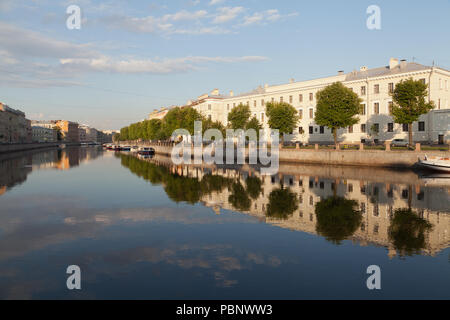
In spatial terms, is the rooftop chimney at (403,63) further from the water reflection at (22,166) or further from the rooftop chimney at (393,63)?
the water reflection at (22,166)

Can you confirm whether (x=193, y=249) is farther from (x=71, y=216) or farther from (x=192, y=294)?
(x=71, y=216)

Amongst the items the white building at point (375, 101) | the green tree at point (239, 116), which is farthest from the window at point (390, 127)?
the green tree at point (239, 116)

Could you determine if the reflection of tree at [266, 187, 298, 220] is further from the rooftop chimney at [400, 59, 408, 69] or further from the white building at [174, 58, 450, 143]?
the rooftop chimney at [400, 59, 408, 69]

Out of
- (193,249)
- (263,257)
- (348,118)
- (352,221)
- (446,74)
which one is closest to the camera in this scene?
(263,257)

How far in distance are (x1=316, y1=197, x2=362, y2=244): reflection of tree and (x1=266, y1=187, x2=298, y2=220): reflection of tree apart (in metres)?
1.72

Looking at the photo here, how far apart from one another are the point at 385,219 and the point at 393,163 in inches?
1202

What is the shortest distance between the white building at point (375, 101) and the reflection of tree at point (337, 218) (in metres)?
43.5

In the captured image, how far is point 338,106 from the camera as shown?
57.8 metres

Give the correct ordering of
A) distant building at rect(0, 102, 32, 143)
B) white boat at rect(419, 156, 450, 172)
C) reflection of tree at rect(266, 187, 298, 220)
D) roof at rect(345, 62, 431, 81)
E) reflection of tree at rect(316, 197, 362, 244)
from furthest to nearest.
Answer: distant building at rect(0, 102, 32, 143) → roof at rect(345, 62, 431, 81) → white boat at rect(419, 156, 450, 172) → reflection of tree at rect(266, 187, 298, 220) → reflection of tree at rect(316, 197, 362, 244)

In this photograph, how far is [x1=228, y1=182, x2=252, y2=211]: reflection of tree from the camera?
76.0 ft

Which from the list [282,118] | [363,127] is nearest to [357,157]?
[282,118]

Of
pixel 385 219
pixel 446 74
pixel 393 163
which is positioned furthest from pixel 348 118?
pixel 385 219

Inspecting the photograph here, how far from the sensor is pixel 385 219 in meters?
18.7

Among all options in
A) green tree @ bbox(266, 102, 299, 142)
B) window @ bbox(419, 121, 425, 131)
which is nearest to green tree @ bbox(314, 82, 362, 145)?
green tree @ bbox(266, 102, 299, 142)
